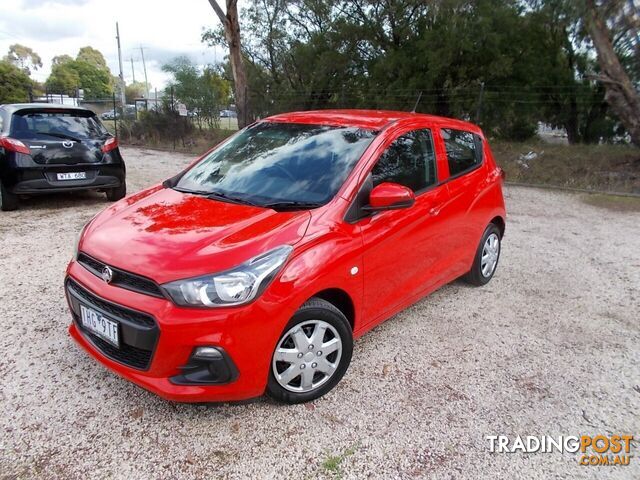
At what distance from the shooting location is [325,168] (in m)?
3.07

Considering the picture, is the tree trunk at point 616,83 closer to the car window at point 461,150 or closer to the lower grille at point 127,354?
the car window at point 461,150

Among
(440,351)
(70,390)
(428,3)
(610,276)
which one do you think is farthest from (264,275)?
(428,3)

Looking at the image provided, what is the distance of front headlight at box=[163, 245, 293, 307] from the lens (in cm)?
223

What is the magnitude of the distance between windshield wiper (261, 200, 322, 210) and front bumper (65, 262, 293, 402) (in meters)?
0.69

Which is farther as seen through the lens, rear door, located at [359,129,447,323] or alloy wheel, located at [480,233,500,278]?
alloy wheel, located at [480,233,500,278]

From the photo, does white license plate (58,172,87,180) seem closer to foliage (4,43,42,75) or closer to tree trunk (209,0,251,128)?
tree trunk (209,0,251,128)

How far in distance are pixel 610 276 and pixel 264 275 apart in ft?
14.4

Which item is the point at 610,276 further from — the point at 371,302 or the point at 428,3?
the point at 428,3

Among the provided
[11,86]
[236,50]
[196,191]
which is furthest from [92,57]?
[196,191]

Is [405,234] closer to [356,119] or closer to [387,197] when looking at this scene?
[387,197]

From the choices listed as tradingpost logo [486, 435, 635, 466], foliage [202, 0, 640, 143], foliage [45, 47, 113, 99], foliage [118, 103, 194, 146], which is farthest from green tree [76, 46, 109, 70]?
tradingpost logo [486, 435, 635, 466]

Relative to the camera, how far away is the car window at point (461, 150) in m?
3.89

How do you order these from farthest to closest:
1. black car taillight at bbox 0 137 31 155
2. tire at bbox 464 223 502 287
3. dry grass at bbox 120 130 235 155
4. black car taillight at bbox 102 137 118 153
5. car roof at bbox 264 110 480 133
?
1. dry grass at bbox 120 130 235 155
2. black car taillight at bbox 102 137 118 153
3. black car taillight at bbox 0 137 31 155
4. tire at bbox 464 223 502 287
5. car roof at bbox 264 110 480 133

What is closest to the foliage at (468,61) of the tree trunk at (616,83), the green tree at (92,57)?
the tree trunk at (616,83)
